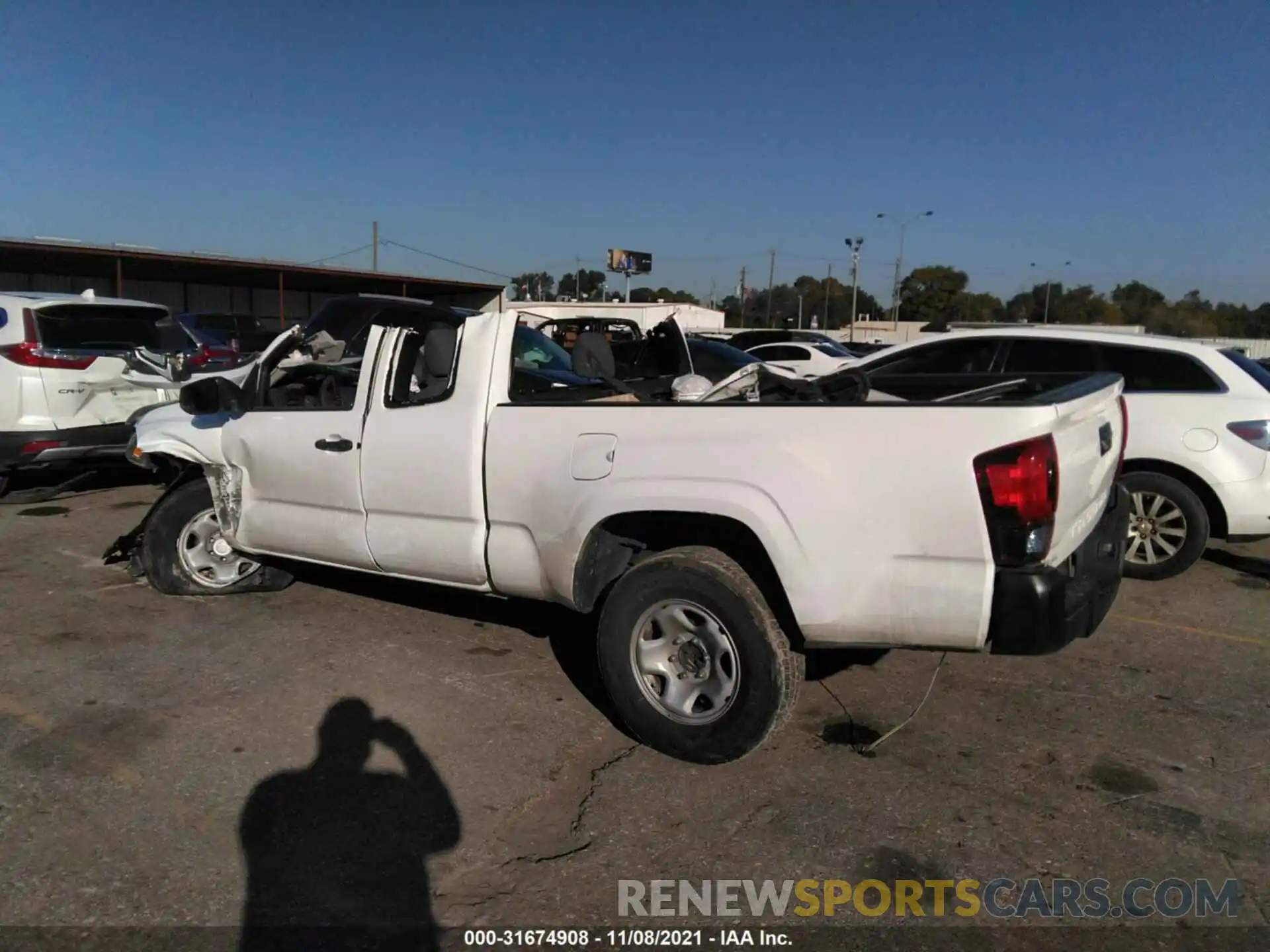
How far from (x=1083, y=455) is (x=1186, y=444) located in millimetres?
3365

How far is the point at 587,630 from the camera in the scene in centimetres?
547

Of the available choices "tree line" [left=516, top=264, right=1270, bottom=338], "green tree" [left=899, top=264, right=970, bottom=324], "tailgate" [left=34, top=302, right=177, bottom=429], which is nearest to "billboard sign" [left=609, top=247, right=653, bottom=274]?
"tree line" [left=516, top=264, right=1270, bottom=338]

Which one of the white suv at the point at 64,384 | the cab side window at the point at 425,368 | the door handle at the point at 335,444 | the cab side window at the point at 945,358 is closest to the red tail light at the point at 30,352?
the white suv at the point at 64,384

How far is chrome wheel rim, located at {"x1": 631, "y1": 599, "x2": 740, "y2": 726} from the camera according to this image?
3.68 m

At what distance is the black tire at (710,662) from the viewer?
11.6 ft

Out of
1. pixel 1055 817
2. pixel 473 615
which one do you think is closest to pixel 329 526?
pixel 473 615

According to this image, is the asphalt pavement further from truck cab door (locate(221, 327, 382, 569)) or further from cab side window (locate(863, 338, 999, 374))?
cab side window (locate(863, 338, 999, 374))

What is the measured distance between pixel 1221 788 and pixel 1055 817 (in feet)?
2.51

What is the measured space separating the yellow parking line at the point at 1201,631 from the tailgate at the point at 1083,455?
184 centimetres

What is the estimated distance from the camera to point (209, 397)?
204 inches

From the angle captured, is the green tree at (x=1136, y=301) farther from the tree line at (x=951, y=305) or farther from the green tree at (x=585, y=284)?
the green tree at (x=585, y=284)

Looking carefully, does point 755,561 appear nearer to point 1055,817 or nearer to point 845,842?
point 845,842

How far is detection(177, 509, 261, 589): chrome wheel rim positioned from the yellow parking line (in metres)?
5.43

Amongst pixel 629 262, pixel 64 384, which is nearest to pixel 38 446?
pixel 64 384
